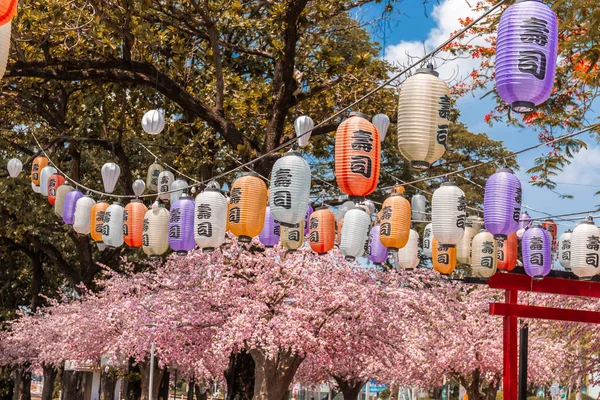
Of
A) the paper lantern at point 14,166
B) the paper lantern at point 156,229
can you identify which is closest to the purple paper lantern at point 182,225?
the paper lantern at point 156,229

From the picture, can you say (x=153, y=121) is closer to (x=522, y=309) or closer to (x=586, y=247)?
(x=586, y=247)

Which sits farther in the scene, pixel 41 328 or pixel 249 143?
pixel 41 328

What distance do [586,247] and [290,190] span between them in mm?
5927

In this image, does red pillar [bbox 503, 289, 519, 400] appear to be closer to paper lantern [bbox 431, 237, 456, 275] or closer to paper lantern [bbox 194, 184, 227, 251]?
paper lantern [bbox 431, 237, 456, 275]

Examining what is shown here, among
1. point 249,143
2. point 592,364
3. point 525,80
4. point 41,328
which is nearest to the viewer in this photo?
point 525,80

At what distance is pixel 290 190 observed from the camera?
9852 mm

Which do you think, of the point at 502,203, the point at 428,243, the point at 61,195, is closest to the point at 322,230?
the point at 502,203

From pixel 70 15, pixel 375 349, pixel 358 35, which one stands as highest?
pixel 358 35

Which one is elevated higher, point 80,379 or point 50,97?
point 50,97

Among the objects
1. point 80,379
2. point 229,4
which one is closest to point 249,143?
point 229,4

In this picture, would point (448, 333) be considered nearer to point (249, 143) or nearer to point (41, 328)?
point (249, 143)

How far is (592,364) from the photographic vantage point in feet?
66.1

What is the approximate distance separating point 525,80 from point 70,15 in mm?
10953

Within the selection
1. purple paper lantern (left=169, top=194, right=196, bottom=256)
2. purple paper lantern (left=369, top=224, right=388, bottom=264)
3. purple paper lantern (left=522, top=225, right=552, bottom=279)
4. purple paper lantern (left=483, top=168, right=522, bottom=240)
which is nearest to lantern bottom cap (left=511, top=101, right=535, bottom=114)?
purple paper lantern (left=483, top=168, right=522, bottom=240)
